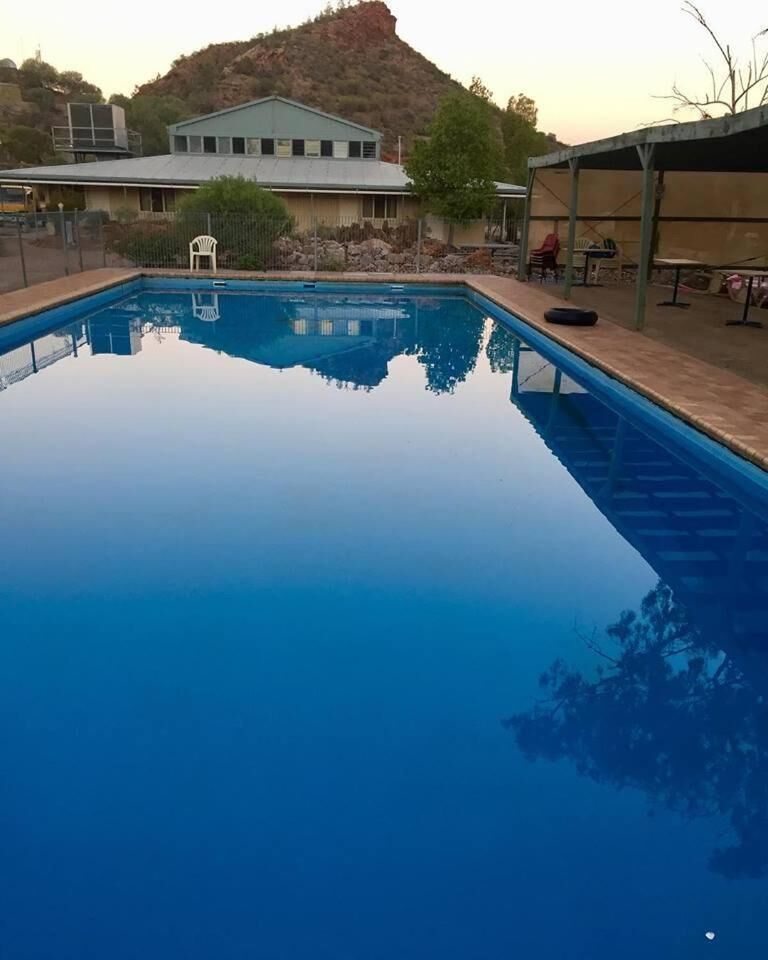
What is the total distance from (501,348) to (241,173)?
63.0 feet

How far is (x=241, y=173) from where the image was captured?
27844 millimetres

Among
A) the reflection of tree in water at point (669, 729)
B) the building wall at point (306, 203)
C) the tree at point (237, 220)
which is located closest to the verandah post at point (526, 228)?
the tree at point (237, 220)

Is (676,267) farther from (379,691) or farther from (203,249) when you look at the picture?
(379,691)

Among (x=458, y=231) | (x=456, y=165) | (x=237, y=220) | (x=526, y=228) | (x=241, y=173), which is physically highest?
(x=456, y=165)

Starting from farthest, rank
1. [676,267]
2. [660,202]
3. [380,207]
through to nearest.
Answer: [380,207], [660,202], [676,267]

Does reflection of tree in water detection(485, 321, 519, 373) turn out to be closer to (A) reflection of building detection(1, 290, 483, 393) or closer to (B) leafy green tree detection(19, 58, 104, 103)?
(A) reflection of building detection(1, 290, 483, 393)

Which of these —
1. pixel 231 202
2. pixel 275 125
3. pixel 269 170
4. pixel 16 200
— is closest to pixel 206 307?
pixel 231 202

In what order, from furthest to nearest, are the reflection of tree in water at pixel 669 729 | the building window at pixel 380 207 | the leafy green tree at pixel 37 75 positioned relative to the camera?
the leafy green tree at pixel 37 75, the building window at pixel 380 207, the reflection of tree in water at pixel 669 729

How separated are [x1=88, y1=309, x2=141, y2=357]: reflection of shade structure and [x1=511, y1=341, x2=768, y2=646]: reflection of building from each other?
5913 mm

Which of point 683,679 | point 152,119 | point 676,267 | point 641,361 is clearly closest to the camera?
point 683,679

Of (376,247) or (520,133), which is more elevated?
(520,133)

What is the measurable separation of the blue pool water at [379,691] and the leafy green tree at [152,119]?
49.9 metres

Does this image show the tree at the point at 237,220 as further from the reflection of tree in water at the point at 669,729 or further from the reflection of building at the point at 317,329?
the reflection of tree in water at the point at 669,729

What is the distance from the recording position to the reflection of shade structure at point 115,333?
11109 millimetres
